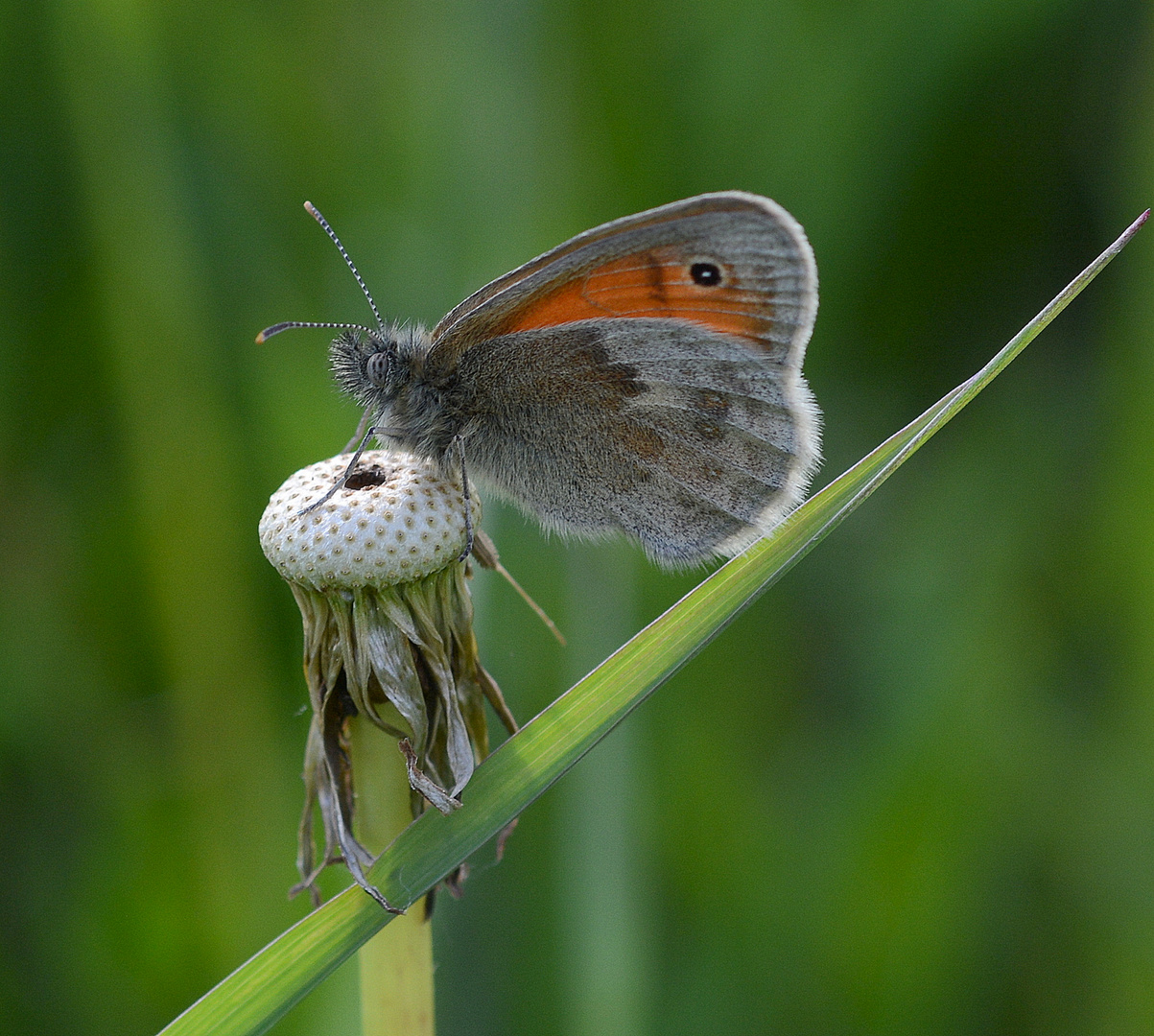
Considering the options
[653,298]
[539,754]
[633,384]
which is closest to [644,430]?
[633,384]

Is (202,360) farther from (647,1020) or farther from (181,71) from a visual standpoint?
(647,1020)

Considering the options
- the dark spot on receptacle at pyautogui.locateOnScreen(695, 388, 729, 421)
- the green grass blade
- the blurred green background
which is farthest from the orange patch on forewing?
the green grass blade

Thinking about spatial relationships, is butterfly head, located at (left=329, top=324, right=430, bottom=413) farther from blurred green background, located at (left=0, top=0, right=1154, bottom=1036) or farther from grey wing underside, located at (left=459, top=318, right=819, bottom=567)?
blurred green background, located at (left=0, top=0, right=1154, bottom=1036)

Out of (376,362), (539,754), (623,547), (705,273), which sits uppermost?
(705,273)

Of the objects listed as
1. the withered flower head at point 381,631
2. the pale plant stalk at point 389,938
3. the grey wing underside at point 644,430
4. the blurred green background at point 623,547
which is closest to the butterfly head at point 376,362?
the grey wing underside at point 644,430

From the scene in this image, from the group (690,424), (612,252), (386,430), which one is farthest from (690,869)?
(612,252)

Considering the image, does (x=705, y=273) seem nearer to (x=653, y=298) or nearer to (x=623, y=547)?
(x=653, y=298)
